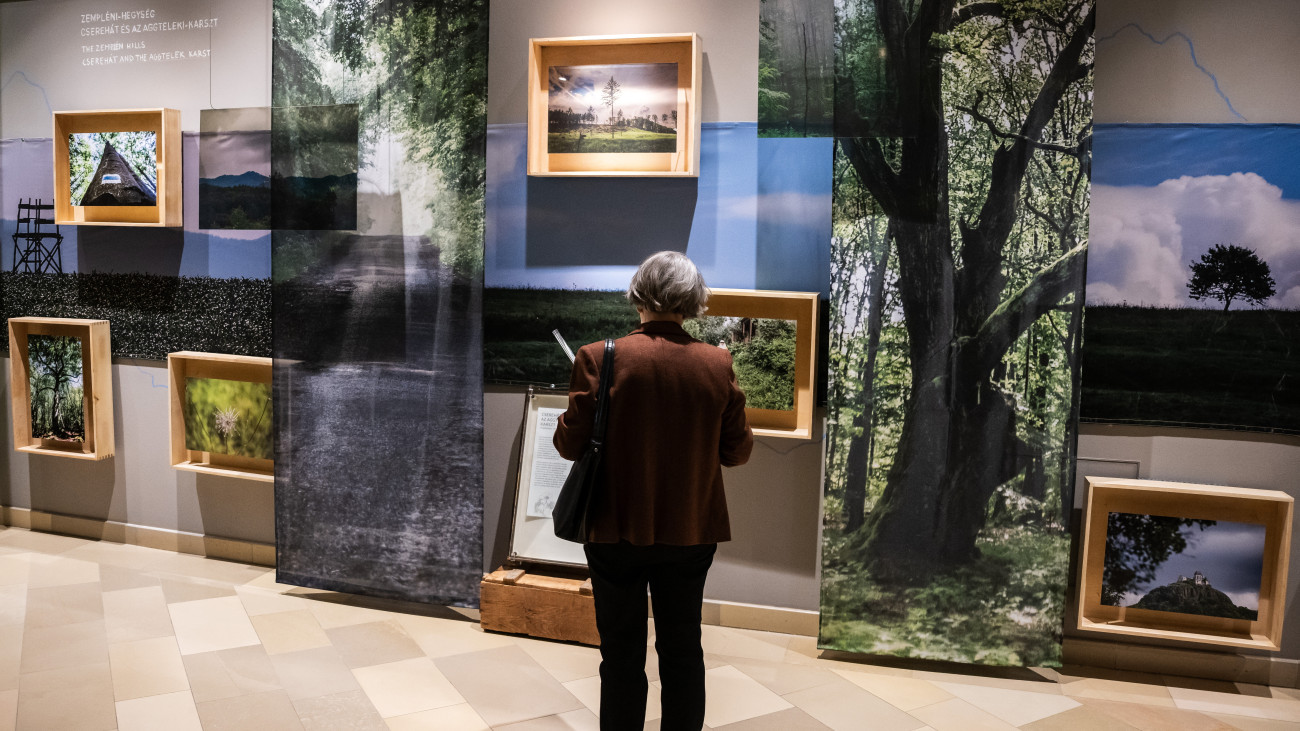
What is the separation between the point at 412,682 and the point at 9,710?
4.25 feet

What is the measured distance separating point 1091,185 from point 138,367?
4.60 meters

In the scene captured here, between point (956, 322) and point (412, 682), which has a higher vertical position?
point (956, 322)

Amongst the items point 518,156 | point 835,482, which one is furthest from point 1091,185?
point 518,156

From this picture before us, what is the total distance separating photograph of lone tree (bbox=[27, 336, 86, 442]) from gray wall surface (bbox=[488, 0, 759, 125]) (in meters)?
2.74

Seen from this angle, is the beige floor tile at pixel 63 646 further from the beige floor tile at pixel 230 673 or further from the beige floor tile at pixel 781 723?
the beige floor tile at pixel 781 723

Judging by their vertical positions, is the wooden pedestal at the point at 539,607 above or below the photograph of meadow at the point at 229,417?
below

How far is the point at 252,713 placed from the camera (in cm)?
299

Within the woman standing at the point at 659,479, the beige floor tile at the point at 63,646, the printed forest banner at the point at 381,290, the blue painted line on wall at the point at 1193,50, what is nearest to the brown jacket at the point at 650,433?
the woman standing at the point at 659,479

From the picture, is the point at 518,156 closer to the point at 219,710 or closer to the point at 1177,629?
the point at 219,710

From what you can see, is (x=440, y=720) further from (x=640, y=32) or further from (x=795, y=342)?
(x=640, y=32)

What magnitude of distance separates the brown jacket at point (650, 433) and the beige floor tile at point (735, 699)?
105 cm

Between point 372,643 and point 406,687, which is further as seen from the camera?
point 372,643

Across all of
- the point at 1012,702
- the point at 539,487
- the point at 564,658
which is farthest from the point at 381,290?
the point at 1012,702

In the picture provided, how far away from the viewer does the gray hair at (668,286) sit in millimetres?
2301
